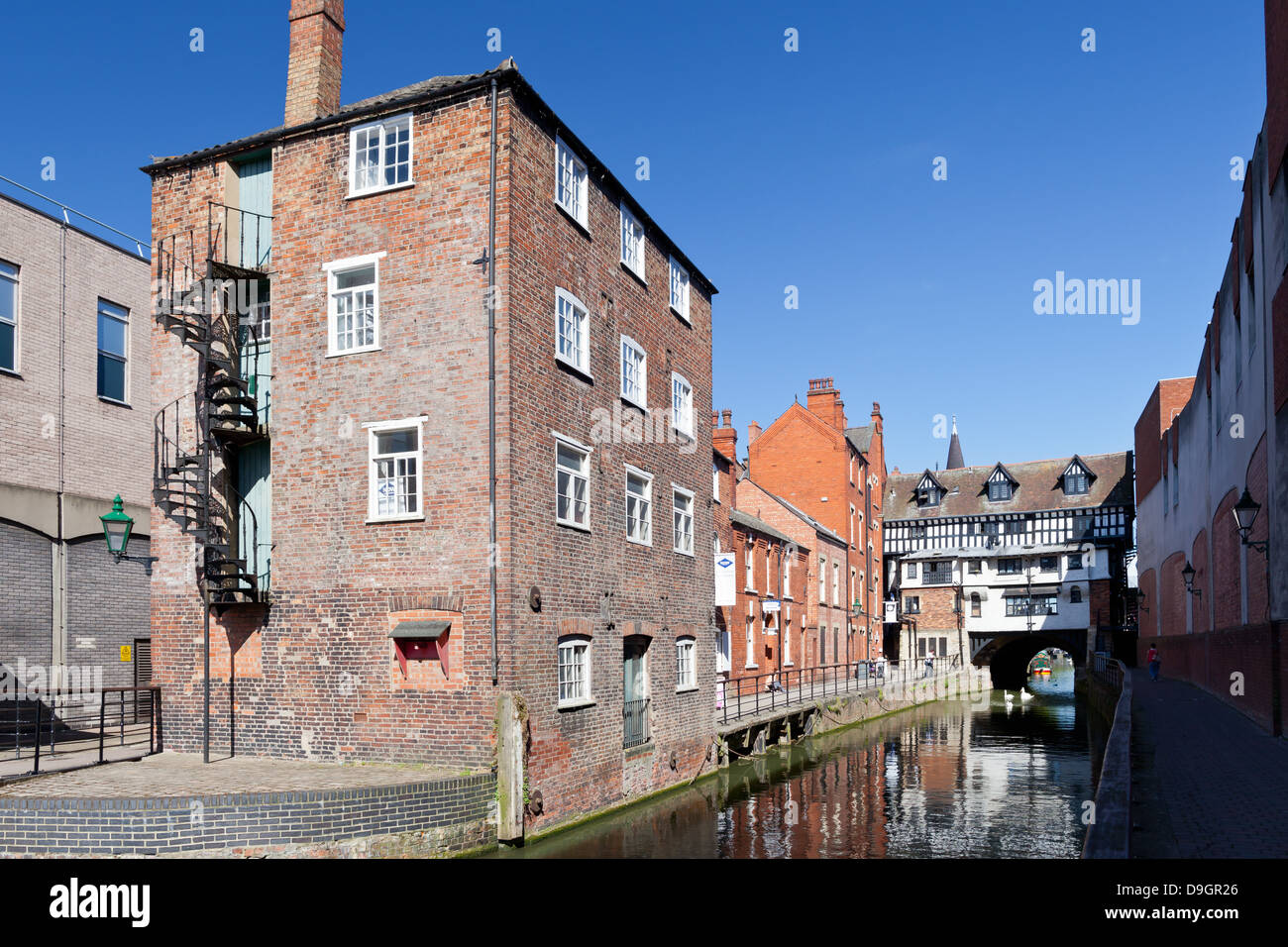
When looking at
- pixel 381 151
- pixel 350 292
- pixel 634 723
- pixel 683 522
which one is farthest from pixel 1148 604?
pixel 381 151

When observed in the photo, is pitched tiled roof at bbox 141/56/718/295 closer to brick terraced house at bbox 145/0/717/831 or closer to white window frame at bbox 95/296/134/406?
brick terraced house at bbox 145/0/717/831

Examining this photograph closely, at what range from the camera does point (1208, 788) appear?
41.9 feet

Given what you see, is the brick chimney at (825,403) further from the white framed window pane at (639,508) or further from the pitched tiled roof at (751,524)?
the white framed window pane at (639,508)

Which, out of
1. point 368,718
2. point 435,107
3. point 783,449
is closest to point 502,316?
point 435,107

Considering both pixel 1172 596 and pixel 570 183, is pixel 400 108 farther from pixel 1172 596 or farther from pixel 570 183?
pixel 1172 596

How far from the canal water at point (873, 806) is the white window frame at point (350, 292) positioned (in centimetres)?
745

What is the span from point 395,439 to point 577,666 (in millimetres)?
4416

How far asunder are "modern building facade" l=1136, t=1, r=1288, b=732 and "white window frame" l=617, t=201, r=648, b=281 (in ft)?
35.6

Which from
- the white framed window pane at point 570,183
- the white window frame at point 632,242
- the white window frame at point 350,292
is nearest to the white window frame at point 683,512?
the white window frame at point 632,242

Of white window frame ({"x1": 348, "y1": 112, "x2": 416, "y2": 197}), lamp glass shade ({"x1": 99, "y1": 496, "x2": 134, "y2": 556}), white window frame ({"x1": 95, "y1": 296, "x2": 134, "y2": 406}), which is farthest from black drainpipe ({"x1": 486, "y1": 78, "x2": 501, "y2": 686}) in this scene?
white window frame ({"x1": 95, "y1": 296, "x2": 134, "y2": 406})

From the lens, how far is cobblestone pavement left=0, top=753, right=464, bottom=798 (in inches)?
477

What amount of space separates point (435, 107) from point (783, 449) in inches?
1495

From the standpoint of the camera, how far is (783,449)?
51.4 m

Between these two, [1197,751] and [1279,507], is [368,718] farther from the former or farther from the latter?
[1279,507]
